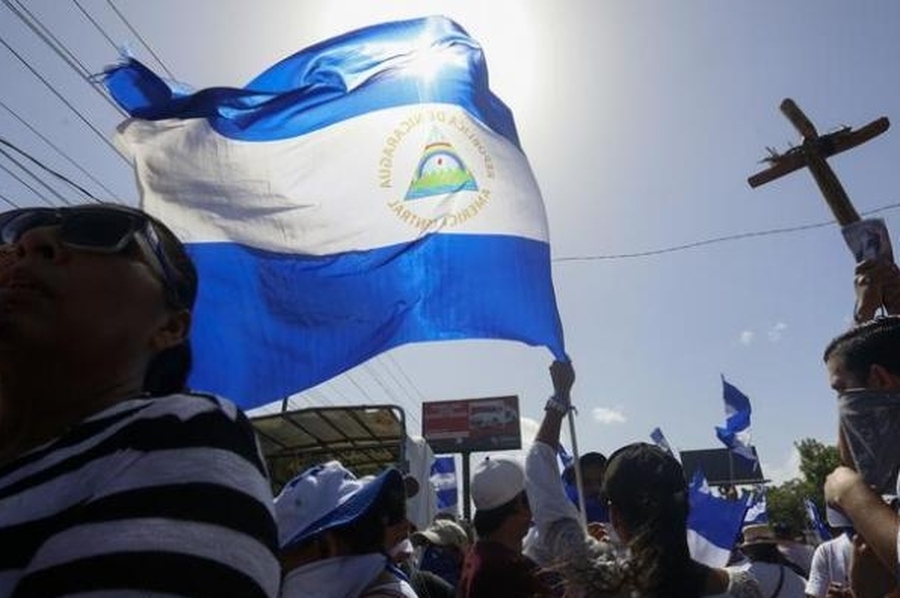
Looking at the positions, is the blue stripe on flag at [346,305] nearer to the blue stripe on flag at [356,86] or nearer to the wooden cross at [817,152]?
the blue stripe on flag at [356,86]

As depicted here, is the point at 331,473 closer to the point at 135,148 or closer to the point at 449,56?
the point at 135,148

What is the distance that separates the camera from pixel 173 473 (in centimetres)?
85

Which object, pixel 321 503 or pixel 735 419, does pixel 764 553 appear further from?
pixel 735 419

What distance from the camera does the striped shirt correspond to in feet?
2.54

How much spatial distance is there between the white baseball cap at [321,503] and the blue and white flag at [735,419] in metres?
9.98

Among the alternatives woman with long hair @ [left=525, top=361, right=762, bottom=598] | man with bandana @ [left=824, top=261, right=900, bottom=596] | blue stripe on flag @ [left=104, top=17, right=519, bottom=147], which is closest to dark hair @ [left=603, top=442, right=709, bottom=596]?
woman with long hair @ [left=525, top=361, right=762, bottom=598]

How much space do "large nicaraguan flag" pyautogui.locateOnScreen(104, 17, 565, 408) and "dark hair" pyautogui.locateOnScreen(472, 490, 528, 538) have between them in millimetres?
962

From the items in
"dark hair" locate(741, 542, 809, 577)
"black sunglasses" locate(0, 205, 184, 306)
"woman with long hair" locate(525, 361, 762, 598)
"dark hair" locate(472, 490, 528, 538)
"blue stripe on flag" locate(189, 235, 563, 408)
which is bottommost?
"dark hair" locate(741, 542, 809, 577)

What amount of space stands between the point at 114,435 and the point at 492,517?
258cm

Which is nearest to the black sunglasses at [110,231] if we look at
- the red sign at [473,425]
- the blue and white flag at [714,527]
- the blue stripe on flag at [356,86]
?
the blue stripe on flag at [356,86]

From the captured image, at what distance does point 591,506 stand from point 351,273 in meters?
2.14

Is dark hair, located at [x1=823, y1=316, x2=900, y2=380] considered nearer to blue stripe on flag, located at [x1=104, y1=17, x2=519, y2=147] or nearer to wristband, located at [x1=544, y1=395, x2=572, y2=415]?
wristband, located at [x1=544, y1=395, x2=572, y2=415]

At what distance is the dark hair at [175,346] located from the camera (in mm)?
1300

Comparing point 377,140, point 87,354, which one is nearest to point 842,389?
point 87,354
